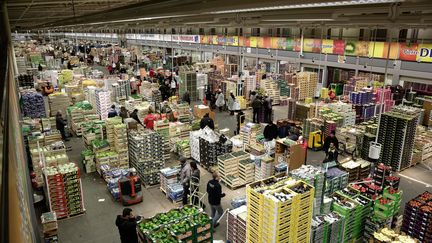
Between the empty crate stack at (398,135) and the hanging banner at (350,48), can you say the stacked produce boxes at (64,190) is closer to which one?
the empty crate stack at (398,135)

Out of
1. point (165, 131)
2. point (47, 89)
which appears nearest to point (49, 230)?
point (165, 131)

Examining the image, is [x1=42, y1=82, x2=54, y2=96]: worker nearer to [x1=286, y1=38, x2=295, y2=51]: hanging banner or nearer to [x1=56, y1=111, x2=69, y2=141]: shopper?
[x1=56, y1=111, x2=69, y2=141]: shopper

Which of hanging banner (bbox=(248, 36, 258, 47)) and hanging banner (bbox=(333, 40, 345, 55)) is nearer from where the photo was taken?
hanging banner (bbox=(333, 40, 345, 55))

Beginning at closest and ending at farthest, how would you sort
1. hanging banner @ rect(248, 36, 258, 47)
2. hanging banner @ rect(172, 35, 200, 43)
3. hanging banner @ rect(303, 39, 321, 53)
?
hanging banner @ rect(303, 39, 321, 53), hanging banner @ rect(248, 36, 258, 47), hanging banner @ rect(172, 35, 200, 43)

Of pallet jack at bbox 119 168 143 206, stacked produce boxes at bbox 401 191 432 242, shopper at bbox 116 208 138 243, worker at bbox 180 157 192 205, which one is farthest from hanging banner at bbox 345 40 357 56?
shopper at bbox 116 208 138 243

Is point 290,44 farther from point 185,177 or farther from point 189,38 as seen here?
point 185,177

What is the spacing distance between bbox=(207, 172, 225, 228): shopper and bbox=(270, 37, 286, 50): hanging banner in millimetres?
18784

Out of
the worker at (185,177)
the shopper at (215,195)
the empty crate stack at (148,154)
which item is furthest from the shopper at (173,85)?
the shopper at (215,195)

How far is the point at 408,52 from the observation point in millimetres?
18172

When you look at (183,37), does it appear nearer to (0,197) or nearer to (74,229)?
(74,229)

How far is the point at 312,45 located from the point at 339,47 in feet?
7.14

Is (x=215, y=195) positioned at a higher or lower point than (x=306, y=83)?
lower

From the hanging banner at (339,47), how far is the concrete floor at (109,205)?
35.4 feet

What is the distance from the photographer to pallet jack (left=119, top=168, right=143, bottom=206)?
9.78m
